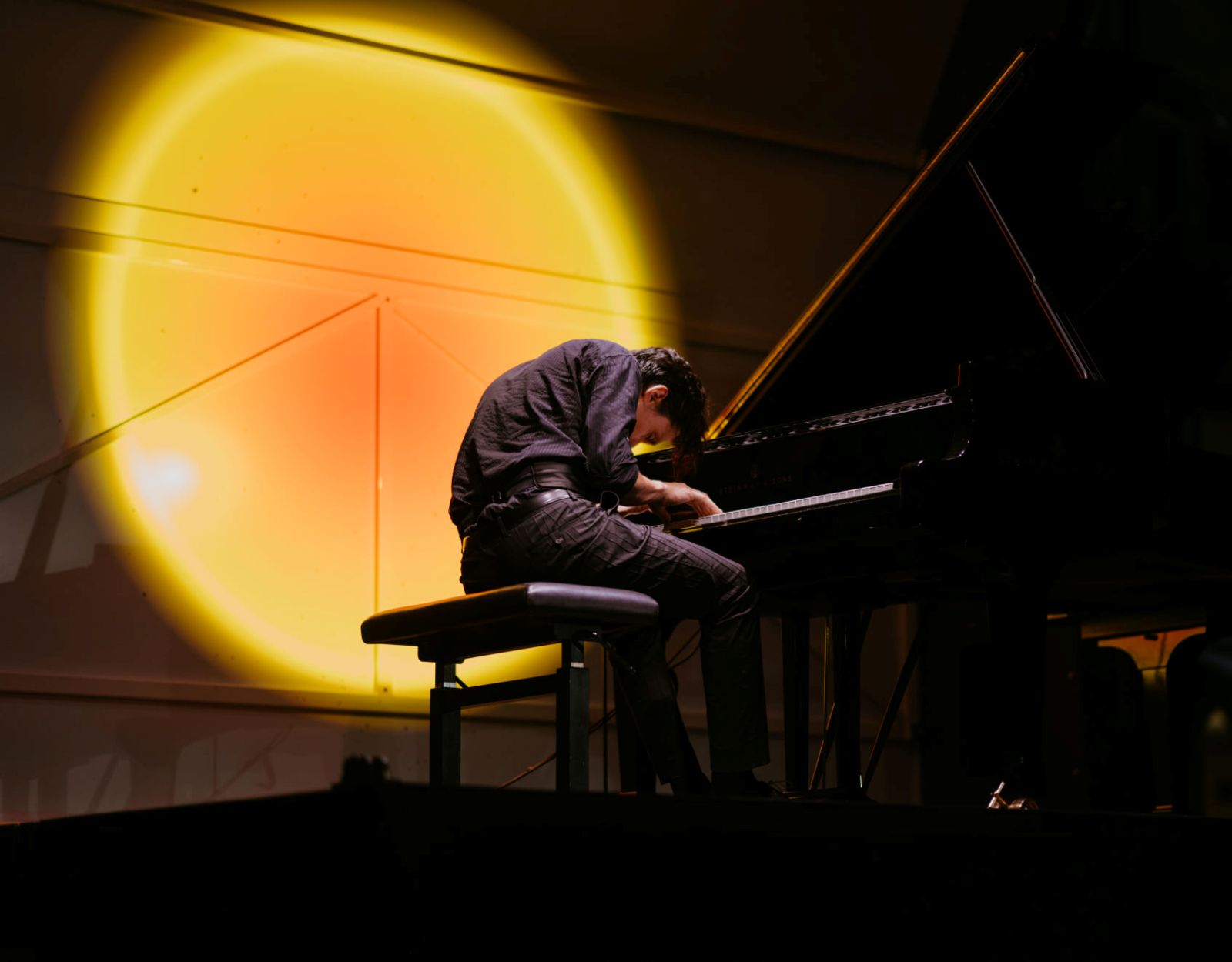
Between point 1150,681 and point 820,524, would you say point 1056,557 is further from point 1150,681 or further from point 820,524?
point 1150,681

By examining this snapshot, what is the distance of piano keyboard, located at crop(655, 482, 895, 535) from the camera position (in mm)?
2898

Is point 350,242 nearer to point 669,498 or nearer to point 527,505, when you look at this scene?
point 669,498

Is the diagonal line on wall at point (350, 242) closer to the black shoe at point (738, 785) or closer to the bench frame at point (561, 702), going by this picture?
the bench frame at point (561, 702)

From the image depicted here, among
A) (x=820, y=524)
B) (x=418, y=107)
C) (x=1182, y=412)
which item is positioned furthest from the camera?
(x=418, y=107)

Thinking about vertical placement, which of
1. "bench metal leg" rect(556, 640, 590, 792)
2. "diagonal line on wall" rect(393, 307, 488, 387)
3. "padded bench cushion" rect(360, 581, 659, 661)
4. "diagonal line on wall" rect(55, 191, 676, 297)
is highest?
"diagonal line on wall" rect(55, 191, 676, 297)

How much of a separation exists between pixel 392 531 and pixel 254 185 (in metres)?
1.10

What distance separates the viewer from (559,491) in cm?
289

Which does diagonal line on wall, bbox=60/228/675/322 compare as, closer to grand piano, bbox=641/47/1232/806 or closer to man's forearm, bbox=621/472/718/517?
grand piano, bbox=641/47/1232/806

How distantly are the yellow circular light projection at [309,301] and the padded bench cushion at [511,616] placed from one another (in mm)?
1191

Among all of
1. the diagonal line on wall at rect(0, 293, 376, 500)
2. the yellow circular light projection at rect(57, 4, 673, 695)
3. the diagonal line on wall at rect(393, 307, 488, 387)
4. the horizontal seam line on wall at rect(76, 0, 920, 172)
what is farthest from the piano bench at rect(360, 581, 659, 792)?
the horizontal seam line on wall at rect(76, 0, 920, 172)

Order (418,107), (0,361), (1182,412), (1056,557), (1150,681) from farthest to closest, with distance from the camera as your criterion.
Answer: (418,107)
(0,361)
(1150,681)
(1182,412)
(1056,557)

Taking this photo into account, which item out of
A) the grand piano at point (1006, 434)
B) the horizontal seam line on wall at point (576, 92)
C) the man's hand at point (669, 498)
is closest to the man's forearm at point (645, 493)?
the man's hand at point (669, 498)

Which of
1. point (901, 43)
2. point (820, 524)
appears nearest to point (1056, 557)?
point (820, 524)

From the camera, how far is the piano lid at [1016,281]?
10.5 feet
